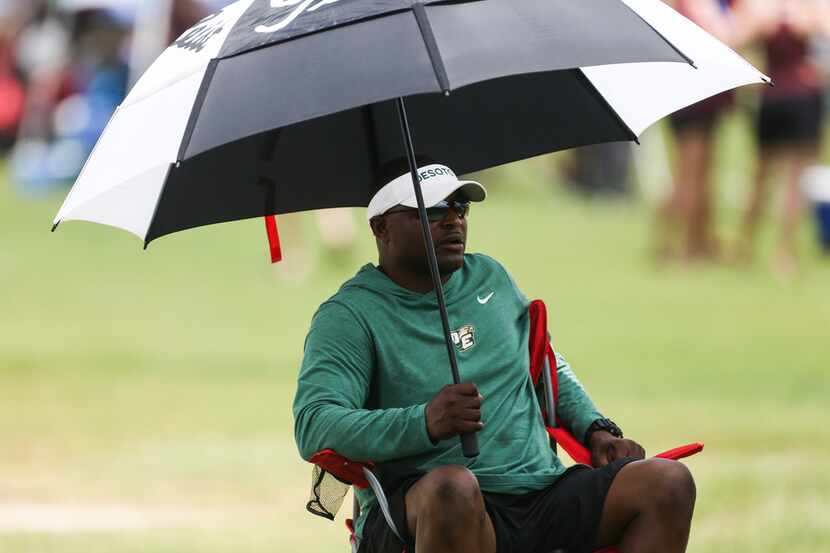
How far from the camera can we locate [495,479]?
13.7 feet

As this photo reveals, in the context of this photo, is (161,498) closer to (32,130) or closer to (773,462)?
(773,462)

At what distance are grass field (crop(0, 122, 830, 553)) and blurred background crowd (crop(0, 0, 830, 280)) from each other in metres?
0.46

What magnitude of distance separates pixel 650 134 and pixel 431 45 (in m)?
18.7

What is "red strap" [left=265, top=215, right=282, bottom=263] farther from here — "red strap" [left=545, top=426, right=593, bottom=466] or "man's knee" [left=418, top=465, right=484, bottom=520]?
"man's knee" [left=418, top=465, right=484, bottom=520]

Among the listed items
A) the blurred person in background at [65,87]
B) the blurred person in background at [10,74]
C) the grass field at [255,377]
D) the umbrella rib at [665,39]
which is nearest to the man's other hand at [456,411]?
the umbrella rib at [665,39]

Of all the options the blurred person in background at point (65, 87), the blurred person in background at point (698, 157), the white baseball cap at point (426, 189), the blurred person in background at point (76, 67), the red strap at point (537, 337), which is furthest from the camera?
the blurred person in background at point (65, 87)

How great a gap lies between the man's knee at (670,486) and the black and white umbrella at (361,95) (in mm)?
530

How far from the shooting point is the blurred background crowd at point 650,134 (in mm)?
14195

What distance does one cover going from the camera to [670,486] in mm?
3967

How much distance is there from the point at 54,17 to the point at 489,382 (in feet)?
70.7

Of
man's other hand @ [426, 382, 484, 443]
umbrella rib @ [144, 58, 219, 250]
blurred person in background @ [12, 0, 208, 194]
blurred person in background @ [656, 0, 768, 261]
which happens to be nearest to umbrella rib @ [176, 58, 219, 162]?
umbrella rib @ [144, 58, 219, 250]

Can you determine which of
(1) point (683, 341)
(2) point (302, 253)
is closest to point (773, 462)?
(1) point (683, 341)

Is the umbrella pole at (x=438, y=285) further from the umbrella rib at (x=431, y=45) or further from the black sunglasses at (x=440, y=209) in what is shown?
the umbrella rib at (x=431, y=45)

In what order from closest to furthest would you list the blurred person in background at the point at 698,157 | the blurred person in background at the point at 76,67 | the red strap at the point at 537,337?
the red strap at the point at 537,337, the blurred person in background at the point at 698,157, the blurred person in background at the point at 76,67
